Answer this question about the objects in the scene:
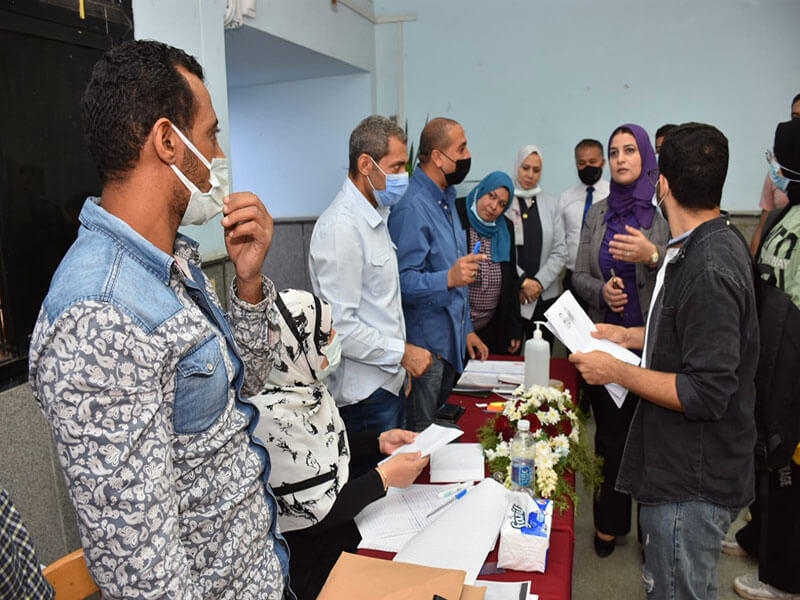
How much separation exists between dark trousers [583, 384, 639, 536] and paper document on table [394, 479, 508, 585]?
1325mm

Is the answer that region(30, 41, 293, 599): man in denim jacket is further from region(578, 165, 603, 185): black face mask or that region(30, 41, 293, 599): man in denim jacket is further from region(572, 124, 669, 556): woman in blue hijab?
region(578, 165, 603, 185): black face mask

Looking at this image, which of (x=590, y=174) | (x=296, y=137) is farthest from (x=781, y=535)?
(x=296, y=137)

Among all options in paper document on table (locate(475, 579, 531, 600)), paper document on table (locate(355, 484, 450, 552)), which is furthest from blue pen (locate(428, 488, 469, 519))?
paper document on table (locate(475, 579, 531, 600))

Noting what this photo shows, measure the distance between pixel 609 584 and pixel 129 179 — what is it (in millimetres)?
2521

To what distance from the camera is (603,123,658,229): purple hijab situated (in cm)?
260

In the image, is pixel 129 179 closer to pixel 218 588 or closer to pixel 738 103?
pixel 218 588

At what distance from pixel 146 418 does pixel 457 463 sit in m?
1.10

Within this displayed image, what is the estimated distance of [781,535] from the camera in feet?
7.40

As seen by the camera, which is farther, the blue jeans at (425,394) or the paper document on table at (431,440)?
the blue jeans at (425,394)

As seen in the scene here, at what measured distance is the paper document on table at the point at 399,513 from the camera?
143cm

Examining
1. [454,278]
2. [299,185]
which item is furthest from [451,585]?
[299,185]

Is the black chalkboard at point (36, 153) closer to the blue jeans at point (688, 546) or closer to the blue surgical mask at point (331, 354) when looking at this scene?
the blue surgical mask at point (331, 354)

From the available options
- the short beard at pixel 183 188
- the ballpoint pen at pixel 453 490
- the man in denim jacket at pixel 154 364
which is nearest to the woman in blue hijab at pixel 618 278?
the ballpoint pen at pixel 453 490

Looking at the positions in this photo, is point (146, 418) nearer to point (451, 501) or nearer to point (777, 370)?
point (451, 501)
